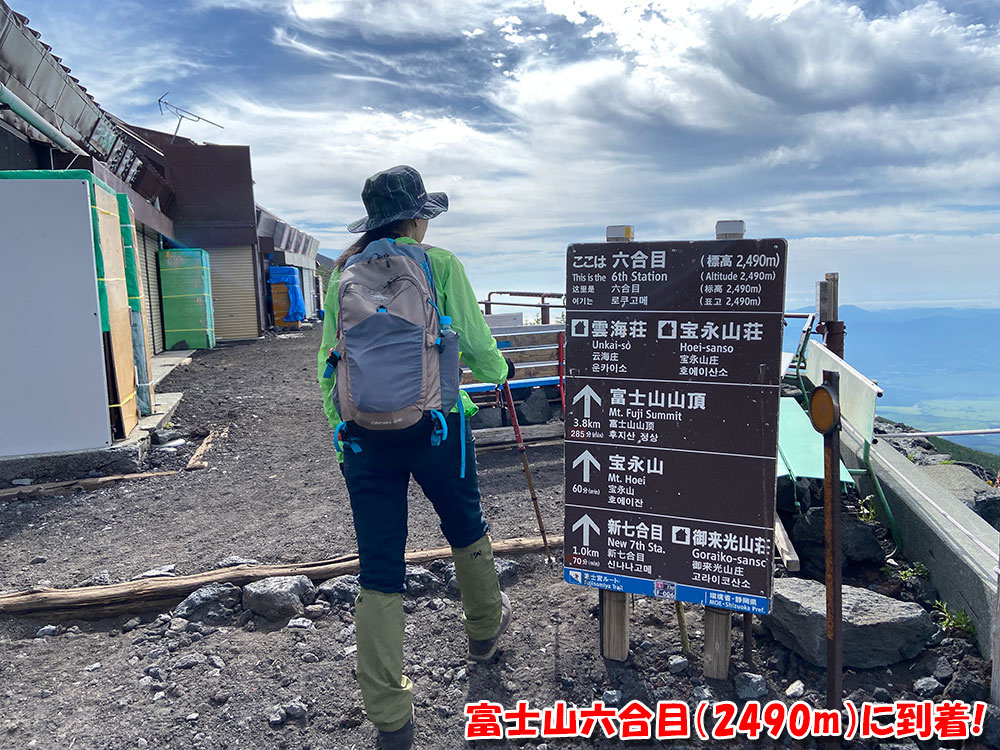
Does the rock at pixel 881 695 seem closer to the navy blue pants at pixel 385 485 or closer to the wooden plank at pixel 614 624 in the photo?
the wooden plank at pixel 614 624

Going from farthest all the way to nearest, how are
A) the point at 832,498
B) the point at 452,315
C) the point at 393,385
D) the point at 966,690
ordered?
the point at 966,690 → the point at 452,315 → the point at 393,385 → the point at 832,498

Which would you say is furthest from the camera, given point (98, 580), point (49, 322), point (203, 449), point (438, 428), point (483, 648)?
point (203, 449)

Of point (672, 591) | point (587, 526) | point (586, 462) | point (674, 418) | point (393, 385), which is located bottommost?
point (672, 591)

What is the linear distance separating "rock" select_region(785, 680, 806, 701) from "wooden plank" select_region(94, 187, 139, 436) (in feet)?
21.7

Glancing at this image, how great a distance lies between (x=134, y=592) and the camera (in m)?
3.95

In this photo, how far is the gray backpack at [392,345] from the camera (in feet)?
→ 8.41

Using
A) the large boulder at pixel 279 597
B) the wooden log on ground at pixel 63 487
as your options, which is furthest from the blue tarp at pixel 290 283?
the large boulder at pixel 279 597

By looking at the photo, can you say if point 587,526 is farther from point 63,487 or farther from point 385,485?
point 63,487

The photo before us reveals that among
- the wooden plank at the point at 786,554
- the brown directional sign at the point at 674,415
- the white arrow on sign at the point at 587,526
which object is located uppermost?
the brown directional sign at the point at 674,415

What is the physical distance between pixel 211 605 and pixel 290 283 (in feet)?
82.2

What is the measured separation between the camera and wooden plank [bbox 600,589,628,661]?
323 cm

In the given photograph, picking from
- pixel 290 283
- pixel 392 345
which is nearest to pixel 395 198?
pixel 392 345

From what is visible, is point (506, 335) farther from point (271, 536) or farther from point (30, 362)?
point (30, 362)

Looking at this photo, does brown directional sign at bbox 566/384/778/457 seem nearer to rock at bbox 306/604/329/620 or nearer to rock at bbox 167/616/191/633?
rock at bbox 306/604/329/620
